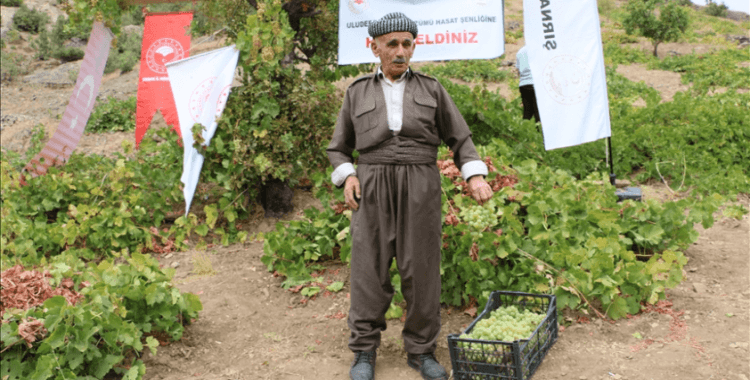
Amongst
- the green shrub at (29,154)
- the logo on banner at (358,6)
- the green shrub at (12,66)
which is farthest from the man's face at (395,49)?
the green shrub at (12,66)

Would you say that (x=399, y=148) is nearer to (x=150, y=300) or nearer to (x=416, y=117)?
(x=416, y=117)

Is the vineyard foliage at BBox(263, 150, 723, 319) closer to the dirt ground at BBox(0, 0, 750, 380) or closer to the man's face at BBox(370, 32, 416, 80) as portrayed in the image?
the dirt ground at BBox(0, 0, 750, 380)

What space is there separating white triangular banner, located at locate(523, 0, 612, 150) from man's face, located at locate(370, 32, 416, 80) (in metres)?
2.43

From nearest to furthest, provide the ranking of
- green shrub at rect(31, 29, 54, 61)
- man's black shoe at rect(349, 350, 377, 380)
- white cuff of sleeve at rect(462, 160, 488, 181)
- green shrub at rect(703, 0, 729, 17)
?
white cuff of sleeve at rect(462, 160, 488, 181) → man's black shoe at rect(349, 350, 377, 380) → green shrub at rect(31, 29, 54, 61) → green shrub at rect(703, 0, 729, 17)

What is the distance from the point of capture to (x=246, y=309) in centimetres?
397

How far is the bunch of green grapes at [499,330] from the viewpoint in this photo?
2660mm

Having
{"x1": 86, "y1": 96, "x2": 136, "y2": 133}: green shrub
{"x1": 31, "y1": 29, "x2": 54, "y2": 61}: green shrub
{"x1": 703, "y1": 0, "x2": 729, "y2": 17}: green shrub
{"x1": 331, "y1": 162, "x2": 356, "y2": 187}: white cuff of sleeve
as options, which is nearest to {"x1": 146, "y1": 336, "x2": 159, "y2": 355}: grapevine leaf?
{"x1": 331, "y1": 162, "x2": 356, "y2": 187}: white cuff of sleeve

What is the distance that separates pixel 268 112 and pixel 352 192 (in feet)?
8.87

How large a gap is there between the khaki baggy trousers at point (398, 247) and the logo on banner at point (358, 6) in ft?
10.0

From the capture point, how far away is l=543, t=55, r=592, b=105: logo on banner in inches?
189

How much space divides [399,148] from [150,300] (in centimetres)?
160

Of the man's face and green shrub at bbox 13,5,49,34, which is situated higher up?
green shrub at bbox 13,5,49,34

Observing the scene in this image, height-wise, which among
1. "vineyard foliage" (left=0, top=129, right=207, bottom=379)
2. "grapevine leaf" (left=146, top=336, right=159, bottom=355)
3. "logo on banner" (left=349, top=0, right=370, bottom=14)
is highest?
"logo on banner" (left=349, top=0, right=370, bottom=14)

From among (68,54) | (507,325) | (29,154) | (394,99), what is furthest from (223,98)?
(68,54)
